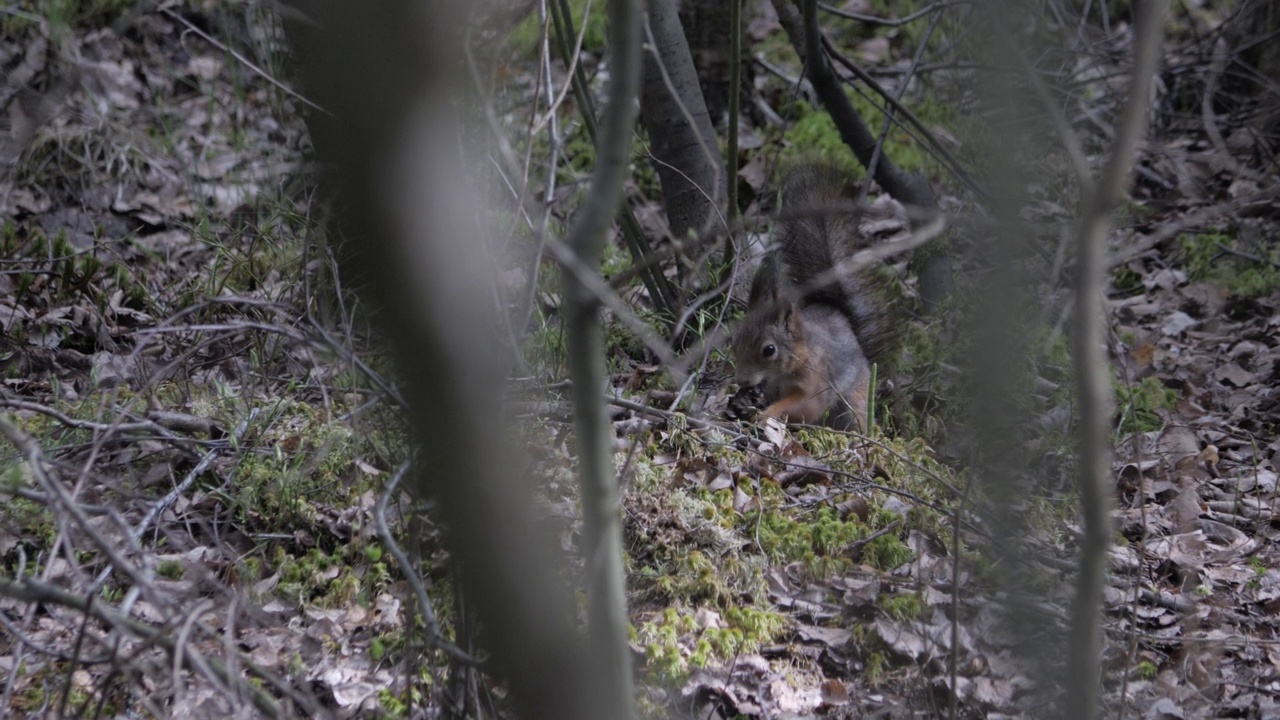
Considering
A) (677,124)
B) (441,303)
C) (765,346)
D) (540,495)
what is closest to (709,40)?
(677,124)

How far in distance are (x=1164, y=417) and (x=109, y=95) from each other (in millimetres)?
5728

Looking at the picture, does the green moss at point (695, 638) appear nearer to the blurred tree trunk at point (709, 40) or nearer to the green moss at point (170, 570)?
the green moss at point (170, 570)

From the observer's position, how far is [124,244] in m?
4.93

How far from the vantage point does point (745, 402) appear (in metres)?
4.39

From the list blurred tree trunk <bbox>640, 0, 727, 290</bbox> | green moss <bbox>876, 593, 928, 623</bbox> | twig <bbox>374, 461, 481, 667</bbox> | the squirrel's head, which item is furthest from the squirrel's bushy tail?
twig <bbox>374, 461, 481, 667</bbox>

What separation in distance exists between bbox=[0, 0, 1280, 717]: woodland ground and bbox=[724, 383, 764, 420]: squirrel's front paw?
9 cm

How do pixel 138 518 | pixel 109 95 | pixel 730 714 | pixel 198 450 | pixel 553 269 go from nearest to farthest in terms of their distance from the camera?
pixel 730 714, pixel 138 518, pixel 198 450, pixel 553 269, pixel 109 95

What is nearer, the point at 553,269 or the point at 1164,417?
the point at 553,269

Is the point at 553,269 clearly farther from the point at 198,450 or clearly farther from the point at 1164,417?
the point at 1164,417

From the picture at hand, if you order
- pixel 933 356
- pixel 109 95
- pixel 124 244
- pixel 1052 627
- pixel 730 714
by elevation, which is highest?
pixel 109 95

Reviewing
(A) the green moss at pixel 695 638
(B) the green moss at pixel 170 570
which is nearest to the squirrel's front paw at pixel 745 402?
(A) the green moss at pixel 695 638

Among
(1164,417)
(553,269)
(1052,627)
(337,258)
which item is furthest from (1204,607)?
(337,258)

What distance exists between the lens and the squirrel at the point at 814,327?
4.25 metres

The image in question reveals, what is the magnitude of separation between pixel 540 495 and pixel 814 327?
2.24 meters
